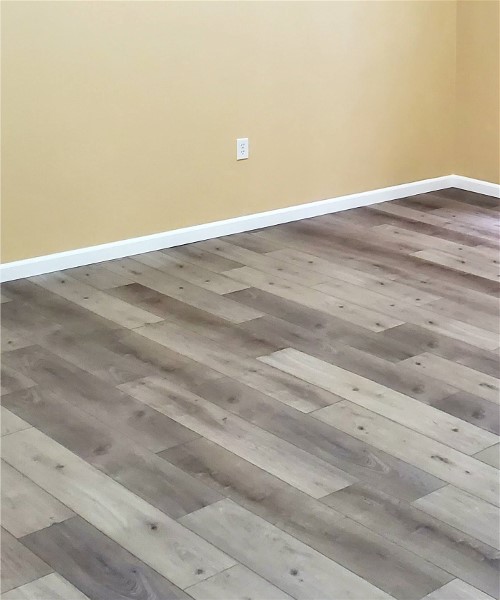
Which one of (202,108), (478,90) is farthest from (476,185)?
(202,108)

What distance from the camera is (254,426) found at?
2656mm

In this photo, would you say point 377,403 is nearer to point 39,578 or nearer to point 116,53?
point 39,578

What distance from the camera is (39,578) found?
6.60 feet

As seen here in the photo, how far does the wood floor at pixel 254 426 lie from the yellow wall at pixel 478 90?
1053 mm

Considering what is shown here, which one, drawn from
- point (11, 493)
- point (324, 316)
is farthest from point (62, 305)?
point (11, 493)

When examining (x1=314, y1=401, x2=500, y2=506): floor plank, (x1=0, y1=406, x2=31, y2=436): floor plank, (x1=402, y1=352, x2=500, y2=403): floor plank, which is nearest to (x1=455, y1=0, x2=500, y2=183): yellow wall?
(x1=402, y1=352, x2=500, y2=403): floor plank

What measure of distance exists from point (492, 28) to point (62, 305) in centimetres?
270

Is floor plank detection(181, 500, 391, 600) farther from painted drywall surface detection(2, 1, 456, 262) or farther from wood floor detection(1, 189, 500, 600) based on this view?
painted drywall surface detection(2, 1, 456, 262)

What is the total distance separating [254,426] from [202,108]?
186cm

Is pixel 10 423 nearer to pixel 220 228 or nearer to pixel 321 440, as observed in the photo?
pixel 321 440

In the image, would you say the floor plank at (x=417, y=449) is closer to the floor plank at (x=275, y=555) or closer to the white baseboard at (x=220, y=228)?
the floor plank at (x=275, y=555)

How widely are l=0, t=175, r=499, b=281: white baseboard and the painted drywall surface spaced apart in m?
0.04

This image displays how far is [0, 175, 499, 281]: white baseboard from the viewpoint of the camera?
3791mm

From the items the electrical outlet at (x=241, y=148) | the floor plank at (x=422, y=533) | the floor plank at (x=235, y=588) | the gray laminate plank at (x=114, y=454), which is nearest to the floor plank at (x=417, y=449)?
the floor plank at (x=422, y=533)
